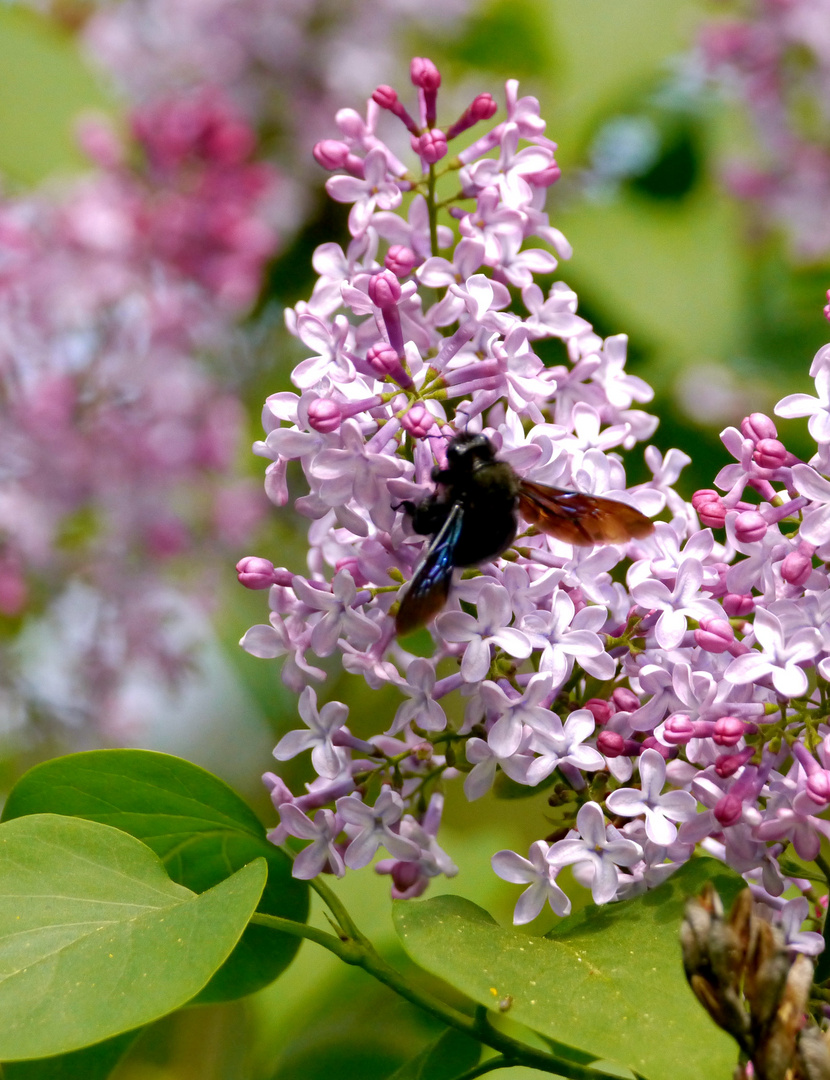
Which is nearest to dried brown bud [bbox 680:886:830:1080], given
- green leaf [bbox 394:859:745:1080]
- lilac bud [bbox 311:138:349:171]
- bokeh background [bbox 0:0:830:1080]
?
green leaf [bbox 394:859:745:1080]

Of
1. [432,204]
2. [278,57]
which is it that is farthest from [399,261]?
[278,57]

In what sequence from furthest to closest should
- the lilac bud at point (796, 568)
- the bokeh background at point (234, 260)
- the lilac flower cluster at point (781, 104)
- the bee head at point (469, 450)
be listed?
the lilac flower cluster at point (781, 104)
the bokeh background at point (234, 260)
the bee head at point (469, 450)
the lilac bud at point (796, 568)

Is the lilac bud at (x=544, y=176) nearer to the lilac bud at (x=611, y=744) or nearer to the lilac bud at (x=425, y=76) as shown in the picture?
the lilac bud at (x=425, y=76)

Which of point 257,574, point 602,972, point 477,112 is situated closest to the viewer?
point 602,972

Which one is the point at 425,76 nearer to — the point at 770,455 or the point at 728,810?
the point at 770,455

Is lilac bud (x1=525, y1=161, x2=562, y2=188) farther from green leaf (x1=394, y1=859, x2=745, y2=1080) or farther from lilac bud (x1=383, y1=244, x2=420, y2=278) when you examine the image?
green leaf (x1=394, y1=859, x2=745, y2=1080)

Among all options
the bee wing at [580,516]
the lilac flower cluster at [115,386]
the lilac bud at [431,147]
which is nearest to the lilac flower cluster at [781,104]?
the lilac flower cluster at [115,386]

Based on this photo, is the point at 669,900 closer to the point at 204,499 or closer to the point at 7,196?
the point at 204,499
